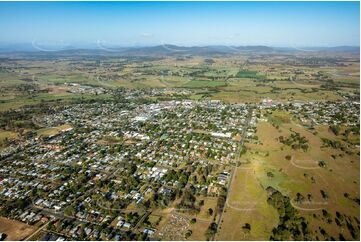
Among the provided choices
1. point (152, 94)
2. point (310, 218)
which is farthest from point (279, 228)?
point (152, 94)

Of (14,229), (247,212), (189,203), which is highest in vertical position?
(189,203)

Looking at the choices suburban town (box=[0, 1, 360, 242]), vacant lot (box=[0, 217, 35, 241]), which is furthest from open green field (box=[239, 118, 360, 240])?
vacant lot (box=[0, 217, 35, 241])

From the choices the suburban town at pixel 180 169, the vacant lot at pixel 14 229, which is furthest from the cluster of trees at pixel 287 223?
the vacant lot at pixel 14 229

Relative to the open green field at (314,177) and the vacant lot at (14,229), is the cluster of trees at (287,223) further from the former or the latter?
the vacant lot at (14,229)

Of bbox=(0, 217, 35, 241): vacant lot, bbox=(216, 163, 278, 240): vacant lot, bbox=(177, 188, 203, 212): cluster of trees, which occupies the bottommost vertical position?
bbox=(0, 217, 35, 241): vacant lot

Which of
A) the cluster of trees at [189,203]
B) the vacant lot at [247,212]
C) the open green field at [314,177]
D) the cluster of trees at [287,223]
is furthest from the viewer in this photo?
the cluster of trees at [189,203]

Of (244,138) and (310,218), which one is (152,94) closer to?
(244,138)

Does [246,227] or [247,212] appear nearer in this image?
[246,227]

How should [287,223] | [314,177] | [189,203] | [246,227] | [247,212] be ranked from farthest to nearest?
1. [314,177]
2. [189,203]
3. [247,212]
4. [287,223]
5. [246,227]

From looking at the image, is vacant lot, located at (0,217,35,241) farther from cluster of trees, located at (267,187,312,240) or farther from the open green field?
the open green field

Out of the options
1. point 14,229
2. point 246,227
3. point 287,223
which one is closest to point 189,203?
point 246,227

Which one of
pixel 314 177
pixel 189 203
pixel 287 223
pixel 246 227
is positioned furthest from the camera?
pixel 314 177

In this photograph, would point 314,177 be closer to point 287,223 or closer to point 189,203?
point 287,223
